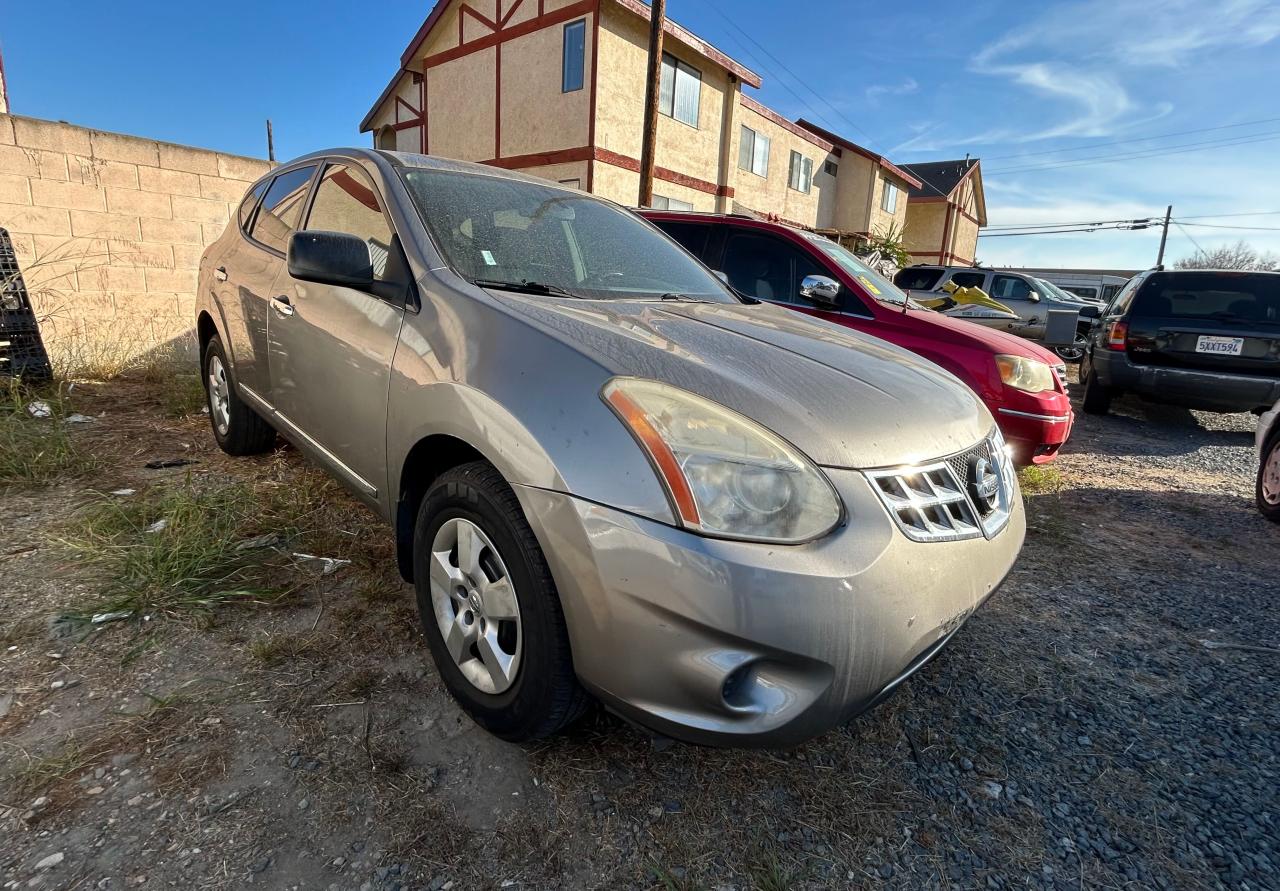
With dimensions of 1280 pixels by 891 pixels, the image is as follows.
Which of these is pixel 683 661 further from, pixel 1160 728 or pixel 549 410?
pixel 1160 728

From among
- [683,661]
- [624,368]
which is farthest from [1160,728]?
[624,368]

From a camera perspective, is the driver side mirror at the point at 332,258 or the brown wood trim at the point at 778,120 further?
the brown wood trim at the point at 778,120

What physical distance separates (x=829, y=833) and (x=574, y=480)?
1.04m

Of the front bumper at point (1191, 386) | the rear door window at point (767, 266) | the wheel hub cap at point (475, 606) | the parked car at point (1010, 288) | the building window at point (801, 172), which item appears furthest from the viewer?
the building window at point (801, 172)

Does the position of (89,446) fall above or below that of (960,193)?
below

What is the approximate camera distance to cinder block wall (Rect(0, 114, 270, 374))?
5742mm

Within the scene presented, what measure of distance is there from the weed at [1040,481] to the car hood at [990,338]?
75cm

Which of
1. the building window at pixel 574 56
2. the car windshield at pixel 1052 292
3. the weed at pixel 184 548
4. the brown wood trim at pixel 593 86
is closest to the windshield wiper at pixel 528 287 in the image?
the weed at pixel 184 548

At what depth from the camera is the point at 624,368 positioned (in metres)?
1.56

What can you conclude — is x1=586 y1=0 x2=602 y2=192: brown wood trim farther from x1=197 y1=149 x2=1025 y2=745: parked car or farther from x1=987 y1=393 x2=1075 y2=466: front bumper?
x1=197 y1=149 x2=1025 y2=745: parked car

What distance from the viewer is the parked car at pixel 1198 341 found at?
19.3 feet

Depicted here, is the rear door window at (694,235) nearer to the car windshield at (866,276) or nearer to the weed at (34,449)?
the car windshield at (866,276)

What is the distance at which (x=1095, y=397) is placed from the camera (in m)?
7.17

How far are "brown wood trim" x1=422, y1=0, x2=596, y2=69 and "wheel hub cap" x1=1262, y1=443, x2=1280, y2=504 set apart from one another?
14265 mm
